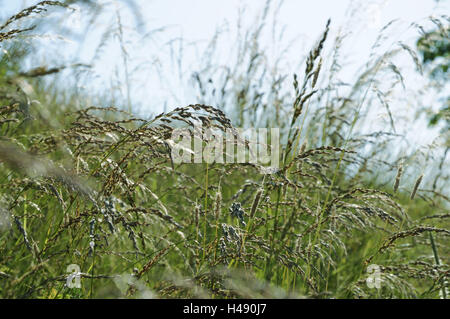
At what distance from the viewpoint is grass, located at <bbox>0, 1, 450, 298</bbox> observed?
1183 millimetres

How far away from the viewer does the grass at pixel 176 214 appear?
1183mm

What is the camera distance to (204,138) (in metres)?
1.27

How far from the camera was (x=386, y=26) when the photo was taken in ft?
6.28

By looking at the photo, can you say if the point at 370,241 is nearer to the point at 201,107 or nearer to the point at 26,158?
the point at 201,107

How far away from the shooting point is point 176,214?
216cm
